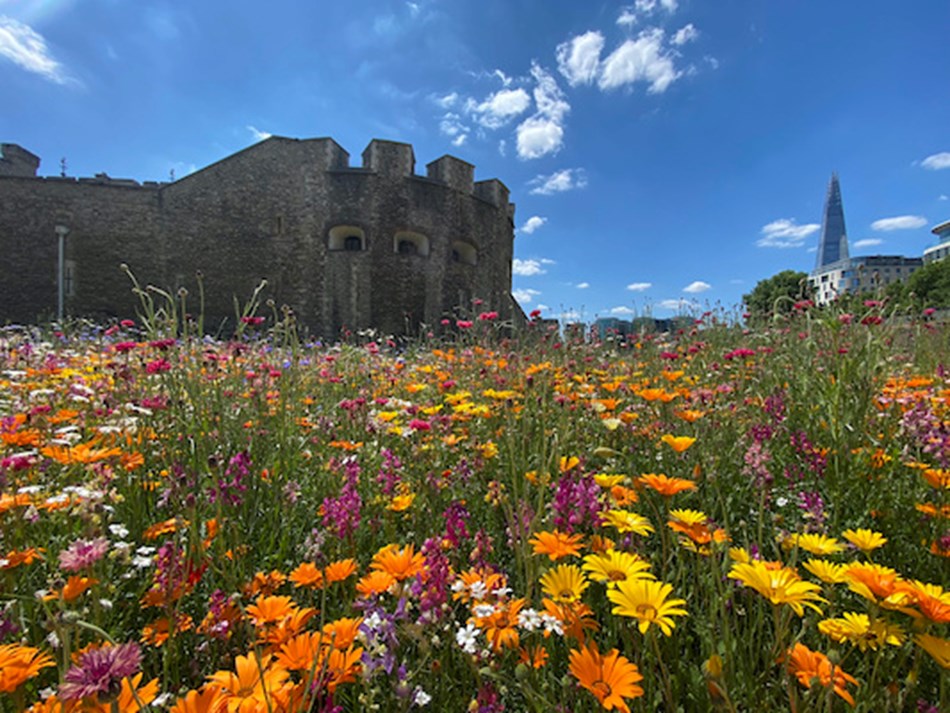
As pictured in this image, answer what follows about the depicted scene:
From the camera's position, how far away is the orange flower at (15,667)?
0.59m

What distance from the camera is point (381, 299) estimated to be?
16141 mm

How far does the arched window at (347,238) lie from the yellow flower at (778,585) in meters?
16.6

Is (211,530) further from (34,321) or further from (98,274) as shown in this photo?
(34,321)

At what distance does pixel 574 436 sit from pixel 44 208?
2049 cm

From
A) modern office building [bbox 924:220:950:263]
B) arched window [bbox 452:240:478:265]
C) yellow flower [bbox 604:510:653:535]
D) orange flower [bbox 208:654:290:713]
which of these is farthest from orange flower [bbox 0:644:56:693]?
modern office building [bbox 924:220:950:263]

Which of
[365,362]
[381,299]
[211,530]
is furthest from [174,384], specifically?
[381,299]

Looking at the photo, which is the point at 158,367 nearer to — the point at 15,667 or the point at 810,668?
the point at 15,667

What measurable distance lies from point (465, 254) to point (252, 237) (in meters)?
7.77

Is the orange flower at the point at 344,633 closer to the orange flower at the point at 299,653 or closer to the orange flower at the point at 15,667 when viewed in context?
the orange flower at the point at 299,653

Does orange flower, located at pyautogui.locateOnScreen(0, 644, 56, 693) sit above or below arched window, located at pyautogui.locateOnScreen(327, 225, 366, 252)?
below

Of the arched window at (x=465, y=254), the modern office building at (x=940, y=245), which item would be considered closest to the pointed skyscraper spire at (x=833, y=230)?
the modern office building at (x=940, y=245)

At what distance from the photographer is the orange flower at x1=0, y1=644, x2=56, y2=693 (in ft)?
1.95

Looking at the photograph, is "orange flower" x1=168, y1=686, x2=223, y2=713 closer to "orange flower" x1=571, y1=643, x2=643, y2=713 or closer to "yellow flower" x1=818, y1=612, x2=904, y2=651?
"orange flower" x1=571, y1=643, x2=643, y2=713

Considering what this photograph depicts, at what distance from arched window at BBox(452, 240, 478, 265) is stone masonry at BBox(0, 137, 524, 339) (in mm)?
1449
